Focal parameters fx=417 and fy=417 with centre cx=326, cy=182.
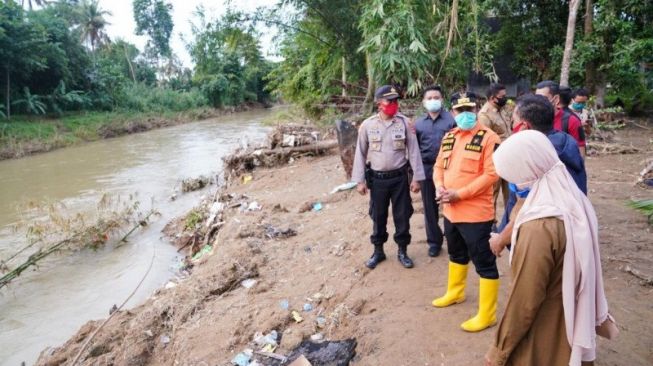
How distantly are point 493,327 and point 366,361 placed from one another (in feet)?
2.82

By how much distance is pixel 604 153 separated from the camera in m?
8.09

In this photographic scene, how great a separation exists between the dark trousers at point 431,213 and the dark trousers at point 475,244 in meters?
0.94

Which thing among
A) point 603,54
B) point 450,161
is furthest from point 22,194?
point 603,54

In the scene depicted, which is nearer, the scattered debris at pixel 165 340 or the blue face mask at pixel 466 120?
the blue face mask at pixel 466 120

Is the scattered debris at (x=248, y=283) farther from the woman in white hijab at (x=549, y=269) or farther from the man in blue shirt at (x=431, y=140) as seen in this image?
the woman in white hijab at (x=549, y=269)

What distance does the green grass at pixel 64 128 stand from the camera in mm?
18656

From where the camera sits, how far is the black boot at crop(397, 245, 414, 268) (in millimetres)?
3827

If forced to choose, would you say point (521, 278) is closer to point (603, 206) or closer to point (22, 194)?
point (603, 206)

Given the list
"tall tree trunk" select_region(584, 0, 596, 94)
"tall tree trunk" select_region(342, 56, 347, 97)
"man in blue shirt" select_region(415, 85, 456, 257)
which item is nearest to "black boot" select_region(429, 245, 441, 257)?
"man in blue shirt" select_region(415, 85, 456, 257)

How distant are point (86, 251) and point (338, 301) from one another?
19.5 feet

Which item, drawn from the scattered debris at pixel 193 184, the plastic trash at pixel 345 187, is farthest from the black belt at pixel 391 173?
the scattered debris at pixel 193 184

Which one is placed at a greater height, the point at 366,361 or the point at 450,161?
the point at 450,161

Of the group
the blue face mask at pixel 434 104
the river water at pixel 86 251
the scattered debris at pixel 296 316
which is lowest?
the river water at pixel 86 251

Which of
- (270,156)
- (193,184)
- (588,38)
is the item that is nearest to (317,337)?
(270,156)
